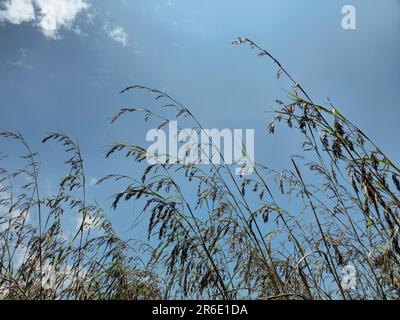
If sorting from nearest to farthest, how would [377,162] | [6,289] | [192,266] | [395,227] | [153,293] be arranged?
1. [395,227]
2. [377,162]
3. [192,266]
4. [6,289]
5. [153,293]

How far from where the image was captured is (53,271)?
286cm

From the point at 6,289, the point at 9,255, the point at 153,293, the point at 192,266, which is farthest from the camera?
the point at 9,255

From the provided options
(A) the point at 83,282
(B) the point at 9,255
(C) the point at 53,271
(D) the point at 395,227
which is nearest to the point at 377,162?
(D) the point at 395,227

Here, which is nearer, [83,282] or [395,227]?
[395,227]

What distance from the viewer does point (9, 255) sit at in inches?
117

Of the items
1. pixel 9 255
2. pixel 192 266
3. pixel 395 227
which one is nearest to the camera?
pixel 395 227
